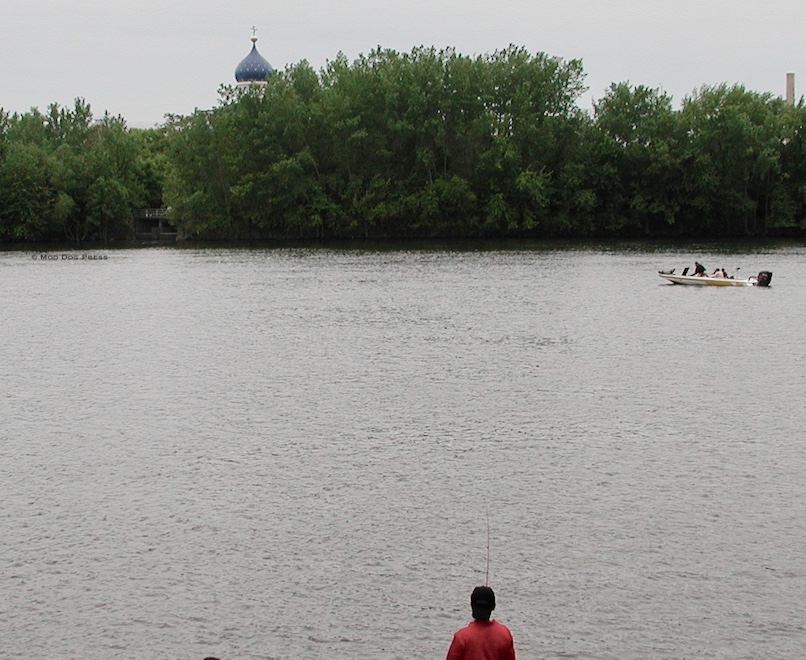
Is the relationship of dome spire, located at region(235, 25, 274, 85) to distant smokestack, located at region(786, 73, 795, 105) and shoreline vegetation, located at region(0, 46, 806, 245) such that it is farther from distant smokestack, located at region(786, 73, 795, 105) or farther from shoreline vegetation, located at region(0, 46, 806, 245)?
distant smokestack, located at region(786, 73, 795, 105)

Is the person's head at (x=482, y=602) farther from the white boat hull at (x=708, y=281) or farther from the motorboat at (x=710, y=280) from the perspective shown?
the white boat hull at (x=708, y=281)

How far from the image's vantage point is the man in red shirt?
1158cm

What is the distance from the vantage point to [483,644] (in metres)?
11.6

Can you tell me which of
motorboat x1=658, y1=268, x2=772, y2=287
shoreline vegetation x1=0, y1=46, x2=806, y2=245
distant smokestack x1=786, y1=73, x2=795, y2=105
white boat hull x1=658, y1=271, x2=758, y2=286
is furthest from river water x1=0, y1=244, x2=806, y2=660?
distant smokestack x1=786, y1=73, x2=795, y2=105

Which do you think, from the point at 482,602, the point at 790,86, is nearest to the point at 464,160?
the point at 790,86

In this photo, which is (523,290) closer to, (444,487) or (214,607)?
(444,487)

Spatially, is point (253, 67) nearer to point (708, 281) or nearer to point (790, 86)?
point (790, 86)

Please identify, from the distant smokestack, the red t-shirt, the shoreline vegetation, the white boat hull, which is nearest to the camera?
the red t-shirt

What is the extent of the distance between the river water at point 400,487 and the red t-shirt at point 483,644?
5.09 metres

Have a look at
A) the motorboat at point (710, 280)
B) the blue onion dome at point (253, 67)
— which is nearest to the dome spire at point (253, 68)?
the blue onion dome at point (253, 67)

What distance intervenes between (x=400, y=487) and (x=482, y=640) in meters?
12.9

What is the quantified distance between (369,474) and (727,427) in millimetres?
10815

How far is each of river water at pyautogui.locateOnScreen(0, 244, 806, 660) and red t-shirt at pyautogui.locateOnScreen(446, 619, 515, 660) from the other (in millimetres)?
5086

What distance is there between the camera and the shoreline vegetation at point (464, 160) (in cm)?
11938
